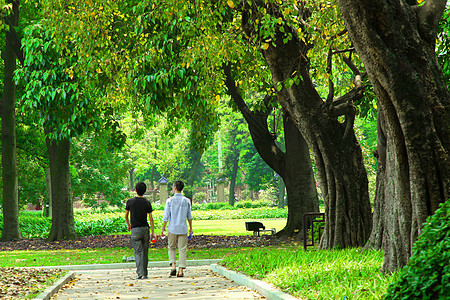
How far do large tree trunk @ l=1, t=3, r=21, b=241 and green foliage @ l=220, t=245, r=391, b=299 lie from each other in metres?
13.7

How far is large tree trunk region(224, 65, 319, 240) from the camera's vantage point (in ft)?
60.7

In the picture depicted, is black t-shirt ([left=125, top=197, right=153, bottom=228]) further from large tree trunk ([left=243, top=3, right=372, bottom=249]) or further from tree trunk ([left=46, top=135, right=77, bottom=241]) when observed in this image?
tree trunk ([left=46, top=135, right=77, bottom=241])

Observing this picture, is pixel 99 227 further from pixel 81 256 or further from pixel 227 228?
pixel 81 256

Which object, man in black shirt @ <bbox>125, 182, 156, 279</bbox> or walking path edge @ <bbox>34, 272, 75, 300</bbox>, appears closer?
walking path edge @ <bbox>34, 272, 75, 300</bbox>

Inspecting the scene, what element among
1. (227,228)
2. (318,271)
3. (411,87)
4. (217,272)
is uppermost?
(411,87)

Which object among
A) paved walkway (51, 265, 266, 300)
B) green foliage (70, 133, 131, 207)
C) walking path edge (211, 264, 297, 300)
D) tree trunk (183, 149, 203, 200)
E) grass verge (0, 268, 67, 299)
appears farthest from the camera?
tree trunk (183, 149, 203, 200)

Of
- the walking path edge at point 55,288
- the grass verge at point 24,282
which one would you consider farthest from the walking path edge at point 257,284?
the grass verge at point 24,282

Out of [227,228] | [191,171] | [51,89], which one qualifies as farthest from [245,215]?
[51,89]

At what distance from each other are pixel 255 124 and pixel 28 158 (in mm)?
14157

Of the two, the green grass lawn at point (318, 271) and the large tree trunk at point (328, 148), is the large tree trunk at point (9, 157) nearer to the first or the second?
the green grass lawn at point (318, 271)

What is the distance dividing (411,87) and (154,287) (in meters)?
5.46

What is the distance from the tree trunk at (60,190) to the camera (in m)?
20.7

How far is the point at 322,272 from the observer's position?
8.05 metres

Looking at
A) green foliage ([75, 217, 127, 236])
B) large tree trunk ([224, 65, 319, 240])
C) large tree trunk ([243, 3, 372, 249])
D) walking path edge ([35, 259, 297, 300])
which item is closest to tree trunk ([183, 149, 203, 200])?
green foliage ([75, 217, 127, 236])
